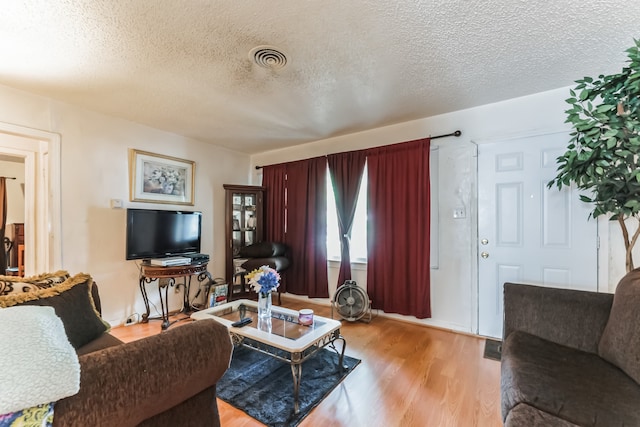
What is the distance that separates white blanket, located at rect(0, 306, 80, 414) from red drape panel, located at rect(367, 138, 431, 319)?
295 centimetres

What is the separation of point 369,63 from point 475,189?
67.9 inches

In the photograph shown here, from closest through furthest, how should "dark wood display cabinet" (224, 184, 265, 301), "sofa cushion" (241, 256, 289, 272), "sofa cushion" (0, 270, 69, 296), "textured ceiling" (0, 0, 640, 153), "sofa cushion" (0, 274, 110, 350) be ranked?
"sofa cushion" (0, 274, 110, 350)
"textured ceiling" (0, 0, 640, 153)
"sofa cushion" (0, 270, 69, 296)
"sofa cushion" (241, 256, 289, 272)
"dark wood display cabinet" (224, 184, 265, 301)

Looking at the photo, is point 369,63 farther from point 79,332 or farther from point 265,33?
point 79,332

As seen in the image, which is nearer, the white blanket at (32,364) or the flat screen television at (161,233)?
the white blanket at (32,364)

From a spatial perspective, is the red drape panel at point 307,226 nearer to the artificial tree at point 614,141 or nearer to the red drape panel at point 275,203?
the red drape panel at point 275,203

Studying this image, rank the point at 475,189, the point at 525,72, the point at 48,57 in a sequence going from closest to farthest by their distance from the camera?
the point at 48,57 < the point at 525,72 < the point at 475,189

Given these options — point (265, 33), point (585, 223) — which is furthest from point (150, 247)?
point (585, 223)

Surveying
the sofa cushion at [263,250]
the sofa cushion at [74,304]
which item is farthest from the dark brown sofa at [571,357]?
the sofa cushion at [263,250]

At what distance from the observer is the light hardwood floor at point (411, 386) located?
166 cm

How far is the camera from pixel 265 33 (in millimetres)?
1718

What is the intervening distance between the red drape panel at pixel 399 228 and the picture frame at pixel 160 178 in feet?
7.98

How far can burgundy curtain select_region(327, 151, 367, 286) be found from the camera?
3.57m

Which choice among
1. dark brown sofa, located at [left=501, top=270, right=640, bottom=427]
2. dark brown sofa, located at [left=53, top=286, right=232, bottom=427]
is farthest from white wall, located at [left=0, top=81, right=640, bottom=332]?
dark brown sofa, located at [left=53, top=286, right=232, bottom=427]

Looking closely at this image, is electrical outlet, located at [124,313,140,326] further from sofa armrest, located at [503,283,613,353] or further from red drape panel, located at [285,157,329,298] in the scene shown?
sofa armrest, located at [503,283,613,353]
